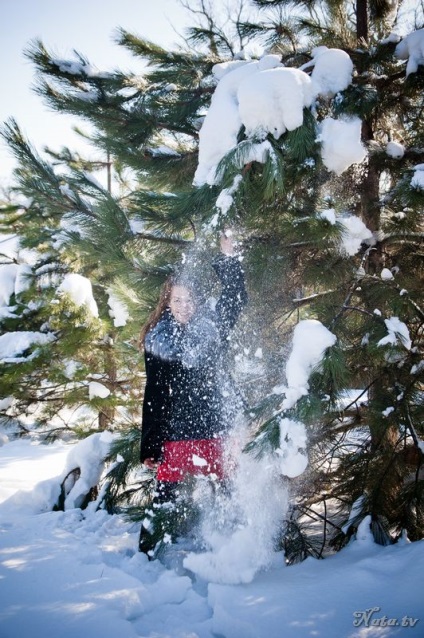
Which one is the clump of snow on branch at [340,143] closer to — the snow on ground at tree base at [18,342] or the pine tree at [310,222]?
the pine tree at [310,222]

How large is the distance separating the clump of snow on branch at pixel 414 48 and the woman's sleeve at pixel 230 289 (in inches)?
68.4

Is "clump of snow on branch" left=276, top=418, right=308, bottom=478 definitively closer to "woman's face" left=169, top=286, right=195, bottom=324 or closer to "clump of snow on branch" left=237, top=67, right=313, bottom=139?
"woman's face" left=169, top=286, right=195, bottom=324

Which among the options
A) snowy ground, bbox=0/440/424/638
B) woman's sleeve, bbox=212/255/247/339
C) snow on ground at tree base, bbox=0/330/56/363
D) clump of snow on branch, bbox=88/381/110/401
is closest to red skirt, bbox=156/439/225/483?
snowy ground, bbox=0/440/424/638

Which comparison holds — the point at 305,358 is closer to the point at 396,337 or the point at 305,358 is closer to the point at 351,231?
the point at 396,337

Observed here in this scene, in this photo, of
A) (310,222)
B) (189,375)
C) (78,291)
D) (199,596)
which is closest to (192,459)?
(189,375)

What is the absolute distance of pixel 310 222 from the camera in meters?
1.99

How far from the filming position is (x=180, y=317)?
2633 mm

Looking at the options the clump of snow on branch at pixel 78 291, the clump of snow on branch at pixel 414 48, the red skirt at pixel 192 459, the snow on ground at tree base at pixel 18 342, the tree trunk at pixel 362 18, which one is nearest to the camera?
the clump of snow on branch at pixel 414 48

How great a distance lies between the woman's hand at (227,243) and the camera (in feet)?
7.44

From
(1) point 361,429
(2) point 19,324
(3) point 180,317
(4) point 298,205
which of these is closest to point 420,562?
(1) point 361,429

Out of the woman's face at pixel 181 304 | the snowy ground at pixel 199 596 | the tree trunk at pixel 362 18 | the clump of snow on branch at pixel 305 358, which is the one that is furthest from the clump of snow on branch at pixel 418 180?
the snowy ground at pixel 199 596

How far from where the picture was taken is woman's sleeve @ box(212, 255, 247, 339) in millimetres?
2453

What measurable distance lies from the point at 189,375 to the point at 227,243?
101 cm

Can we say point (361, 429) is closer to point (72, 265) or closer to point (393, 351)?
point (393, 351)
